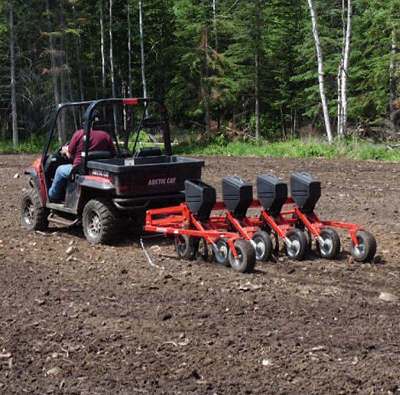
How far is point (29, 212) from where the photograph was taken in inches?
409

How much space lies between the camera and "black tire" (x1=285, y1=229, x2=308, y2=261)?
770cm

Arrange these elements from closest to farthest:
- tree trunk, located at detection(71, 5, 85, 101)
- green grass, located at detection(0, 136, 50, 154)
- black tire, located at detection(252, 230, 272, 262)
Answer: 1. black tire, located at detection(252, 230, 272, 262)
2. green grass, located at detection(0, 136, 50, 154)
3. tree trunk, located at detection(71, 5, 85, 101)

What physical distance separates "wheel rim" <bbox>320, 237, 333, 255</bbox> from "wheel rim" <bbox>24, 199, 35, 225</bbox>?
4.38 m

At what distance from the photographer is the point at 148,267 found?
7793 mm

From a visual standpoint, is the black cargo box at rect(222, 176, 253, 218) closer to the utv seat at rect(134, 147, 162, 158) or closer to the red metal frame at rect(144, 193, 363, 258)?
the red metal frame at rect(144, 193, 363, 258)

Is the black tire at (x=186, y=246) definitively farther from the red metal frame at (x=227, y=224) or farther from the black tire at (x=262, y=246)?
the black tire at (x=262, y=246)

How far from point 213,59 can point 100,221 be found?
2801cm

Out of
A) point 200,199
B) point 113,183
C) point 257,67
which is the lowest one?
point 200,199

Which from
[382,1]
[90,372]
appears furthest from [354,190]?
[382,1]

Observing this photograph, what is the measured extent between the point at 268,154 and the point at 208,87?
11.9m

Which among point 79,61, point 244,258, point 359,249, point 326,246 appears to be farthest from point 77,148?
point 79,61

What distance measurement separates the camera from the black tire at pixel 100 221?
881cm

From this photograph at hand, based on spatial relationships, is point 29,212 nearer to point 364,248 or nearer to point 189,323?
point 364,248

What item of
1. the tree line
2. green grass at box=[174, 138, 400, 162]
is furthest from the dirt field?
the tree line
